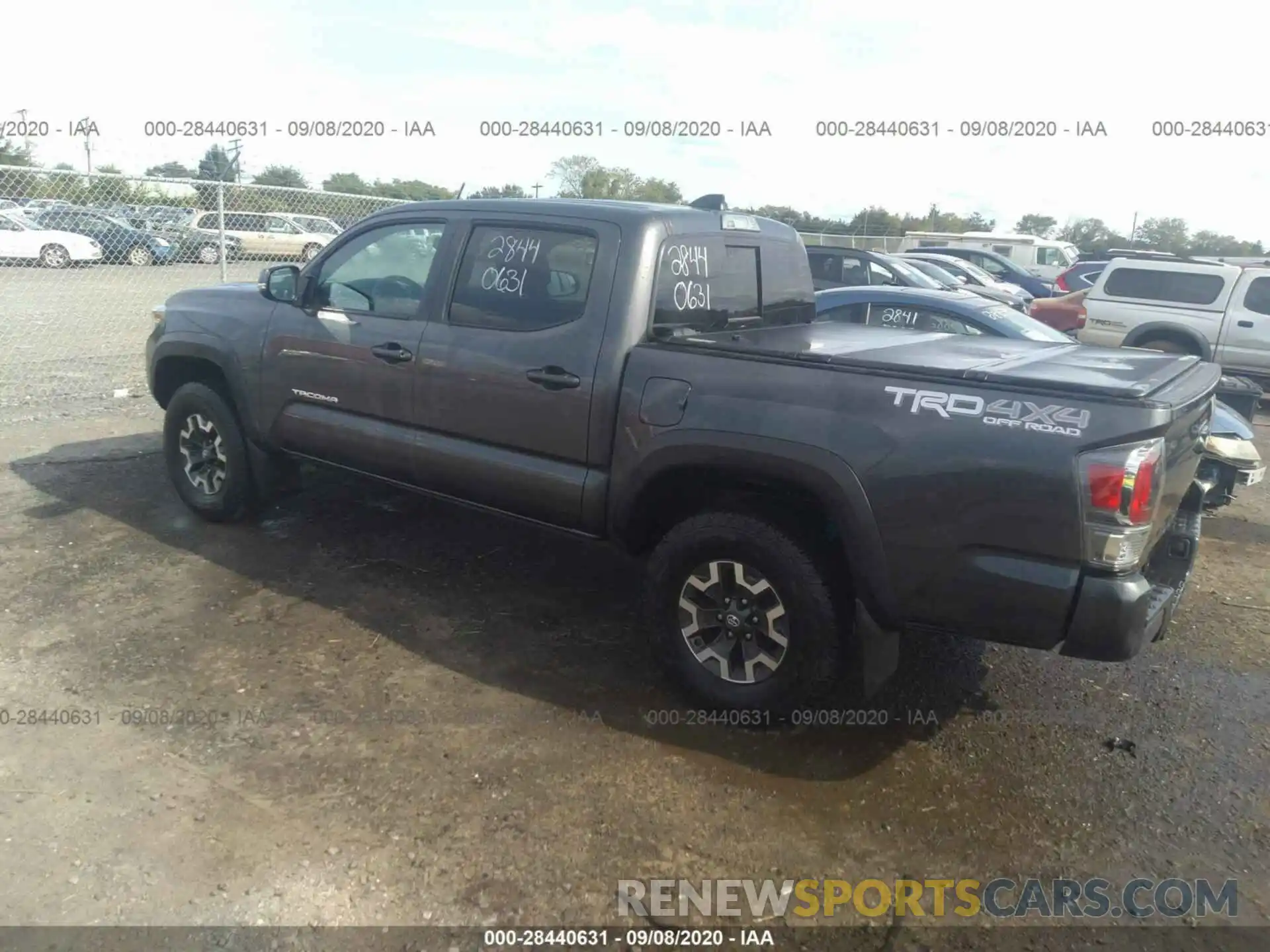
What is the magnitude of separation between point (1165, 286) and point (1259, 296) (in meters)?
1.09

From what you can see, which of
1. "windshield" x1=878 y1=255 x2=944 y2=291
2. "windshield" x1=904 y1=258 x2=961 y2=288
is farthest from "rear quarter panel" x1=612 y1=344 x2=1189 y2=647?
"windshield" x1=904 y1=258 x2=961 y2=288

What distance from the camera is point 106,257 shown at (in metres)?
12.1

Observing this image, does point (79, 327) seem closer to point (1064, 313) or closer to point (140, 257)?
point (140, 257)

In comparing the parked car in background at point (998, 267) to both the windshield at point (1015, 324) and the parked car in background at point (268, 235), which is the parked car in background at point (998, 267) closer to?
the parked car in background at point (268, 235)

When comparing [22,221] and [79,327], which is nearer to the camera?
[79,327]

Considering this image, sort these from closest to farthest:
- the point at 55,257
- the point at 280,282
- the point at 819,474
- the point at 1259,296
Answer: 1. the point at 819,474
2. the point at 280,282
3. the point at 55,257
4. the point at 1259,296

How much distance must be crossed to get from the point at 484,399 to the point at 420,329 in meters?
0.56

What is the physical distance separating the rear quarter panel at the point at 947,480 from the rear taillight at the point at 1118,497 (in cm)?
3

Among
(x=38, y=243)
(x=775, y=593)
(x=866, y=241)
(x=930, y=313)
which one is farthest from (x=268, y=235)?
(x=866, y=241)

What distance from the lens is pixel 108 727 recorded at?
353 centimetres

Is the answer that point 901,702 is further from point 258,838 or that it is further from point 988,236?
point 988,236

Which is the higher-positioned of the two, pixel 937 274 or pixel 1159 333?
pixel 937 274

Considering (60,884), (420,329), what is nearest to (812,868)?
(60,884)

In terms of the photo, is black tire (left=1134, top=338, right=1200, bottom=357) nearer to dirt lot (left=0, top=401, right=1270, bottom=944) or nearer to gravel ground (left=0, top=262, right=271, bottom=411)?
dirt lot (left=0, top=401, right=1270, bottom=944)
